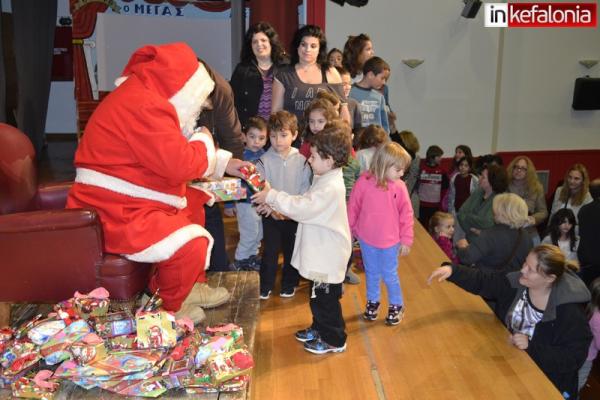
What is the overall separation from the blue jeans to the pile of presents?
3.50 ft

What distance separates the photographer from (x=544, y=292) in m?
3.12

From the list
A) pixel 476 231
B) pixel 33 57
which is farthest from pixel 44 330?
pixel 33 57

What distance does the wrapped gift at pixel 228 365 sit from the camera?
2.20m

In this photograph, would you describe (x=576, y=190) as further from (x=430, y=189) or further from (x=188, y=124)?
(x=188, y=124)

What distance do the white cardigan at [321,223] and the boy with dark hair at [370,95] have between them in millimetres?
1643

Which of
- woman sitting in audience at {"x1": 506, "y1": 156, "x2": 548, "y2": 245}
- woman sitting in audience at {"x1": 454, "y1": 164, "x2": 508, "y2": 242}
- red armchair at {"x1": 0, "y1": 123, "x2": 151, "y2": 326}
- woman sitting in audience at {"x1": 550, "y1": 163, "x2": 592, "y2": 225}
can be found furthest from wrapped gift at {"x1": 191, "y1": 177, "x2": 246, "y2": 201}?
woman sitting in audience at {"x1": 550, "y1": 163, "x2": 592, "y2": 225}

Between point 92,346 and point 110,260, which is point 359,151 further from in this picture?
point 92,346

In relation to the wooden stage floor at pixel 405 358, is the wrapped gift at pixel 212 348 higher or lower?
higher

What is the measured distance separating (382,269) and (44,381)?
174 centimetres

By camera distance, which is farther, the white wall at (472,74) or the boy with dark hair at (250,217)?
the white wall at (472,74)

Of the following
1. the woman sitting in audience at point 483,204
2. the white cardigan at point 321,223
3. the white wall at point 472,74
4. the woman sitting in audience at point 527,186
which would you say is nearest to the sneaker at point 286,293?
the white cardigan at point 321,223

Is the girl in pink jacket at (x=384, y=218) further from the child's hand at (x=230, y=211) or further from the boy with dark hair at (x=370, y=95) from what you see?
the child's hand at (x=230, y=211)

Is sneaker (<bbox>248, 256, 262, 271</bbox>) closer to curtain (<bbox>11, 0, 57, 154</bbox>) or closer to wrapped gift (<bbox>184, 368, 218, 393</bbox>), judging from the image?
wrapped gift (<bbox>184, 368, 218, 393</bbox>)

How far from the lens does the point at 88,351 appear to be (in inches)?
86.9
